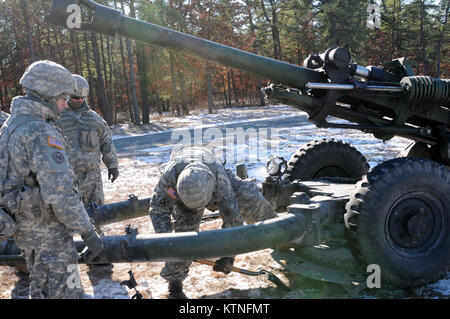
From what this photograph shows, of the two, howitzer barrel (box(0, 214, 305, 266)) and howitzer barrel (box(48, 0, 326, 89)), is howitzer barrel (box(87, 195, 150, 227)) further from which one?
howitzer barrel (box(48, 0, 326, 89))

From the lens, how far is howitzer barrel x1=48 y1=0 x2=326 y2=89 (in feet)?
10.4

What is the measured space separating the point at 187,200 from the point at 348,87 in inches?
75.3

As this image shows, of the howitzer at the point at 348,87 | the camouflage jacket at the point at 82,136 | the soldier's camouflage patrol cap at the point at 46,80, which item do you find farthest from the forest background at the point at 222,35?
the soldier's camouflage patrol cap at the point at 46,80

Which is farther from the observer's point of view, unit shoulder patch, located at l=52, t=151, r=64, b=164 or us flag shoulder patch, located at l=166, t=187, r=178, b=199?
us flag shoulder patch, located at l=166, t=187, r=178, b=199

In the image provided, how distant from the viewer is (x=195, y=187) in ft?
10.3

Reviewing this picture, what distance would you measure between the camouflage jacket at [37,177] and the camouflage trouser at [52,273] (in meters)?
0.10

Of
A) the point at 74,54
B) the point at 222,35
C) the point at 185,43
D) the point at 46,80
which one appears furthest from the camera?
the point at 222,35

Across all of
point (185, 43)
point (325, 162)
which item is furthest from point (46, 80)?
point (325, 162)

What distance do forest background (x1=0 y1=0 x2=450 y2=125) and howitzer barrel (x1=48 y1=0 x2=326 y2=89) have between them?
2026 cm

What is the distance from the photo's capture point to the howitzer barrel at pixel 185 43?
3162 mm

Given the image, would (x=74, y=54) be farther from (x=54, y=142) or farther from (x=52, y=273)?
(x=52, y=273)

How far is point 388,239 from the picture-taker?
3.32 m

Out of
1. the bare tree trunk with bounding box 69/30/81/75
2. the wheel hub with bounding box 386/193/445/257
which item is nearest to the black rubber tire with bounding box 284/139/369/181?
the wheel hub with bounding box 386/193/445/257
